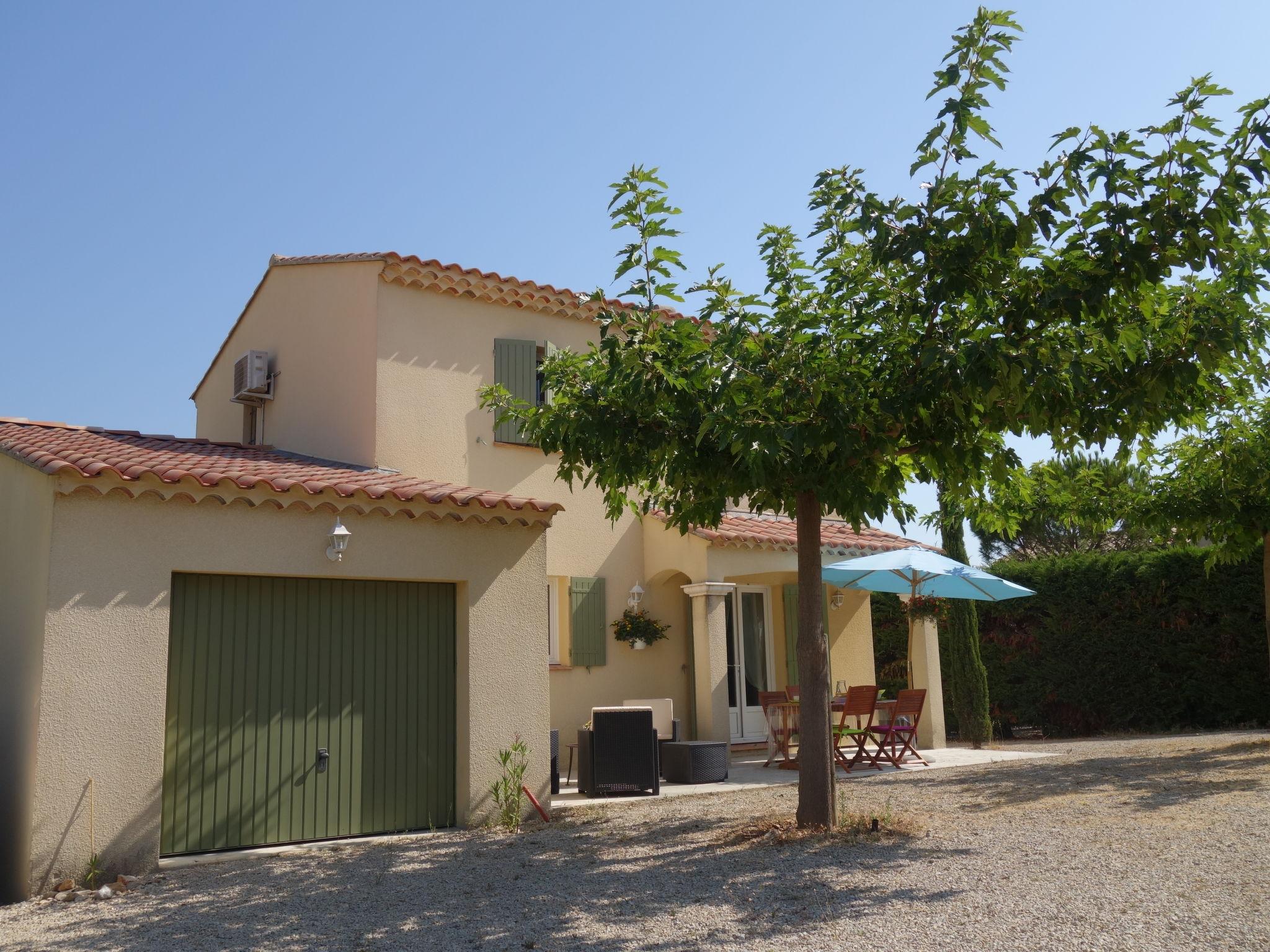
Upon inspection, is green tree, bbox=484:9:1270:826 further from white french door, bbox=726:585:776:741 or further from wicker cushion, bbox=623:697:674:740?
white french door, bbox=726:585:776:741

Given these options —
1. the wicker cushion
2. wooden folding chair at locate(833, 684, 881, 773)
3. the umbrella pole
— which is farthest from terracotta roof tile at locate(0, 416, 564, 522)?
the umbrella pole

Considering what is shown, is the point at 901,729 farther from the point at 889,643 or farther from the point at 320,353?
the point at 320,353

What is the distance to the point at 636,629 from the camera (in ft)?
43.6

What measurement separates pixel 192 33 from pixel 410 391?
423 cm

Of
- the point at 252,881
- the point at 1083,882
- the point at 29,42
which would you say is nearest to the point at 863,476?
the point at 1083,882

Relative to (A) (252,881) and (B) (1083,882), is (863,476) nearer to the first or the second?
(B) (1083,882)

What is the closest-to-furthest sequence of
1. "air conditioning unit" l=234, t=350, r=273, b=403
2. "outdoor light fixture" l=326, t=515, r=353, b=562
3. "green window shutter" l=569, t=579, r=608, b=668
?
"outdoor light fixture" l=326, t=515, r=353, b=562, "green window shutter" l=569, t=579, r=608, b=668, "air conditioning unit" l=234, t=350, r=273, b=403

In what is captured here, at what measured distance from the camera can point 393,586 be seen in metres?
9.02

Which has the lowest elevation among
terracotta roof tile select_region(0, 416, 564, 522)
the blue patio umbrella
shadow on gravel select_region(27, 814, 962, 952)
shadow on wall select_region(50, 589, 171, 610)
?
shadow on gravel select_region(27, 814, 962, 952)

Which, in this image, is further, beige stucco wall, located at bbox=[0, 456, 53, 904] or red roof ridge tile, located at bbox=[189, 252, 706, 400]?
red roof ridge tile, located at bbox=[189, 252, 706, 400]

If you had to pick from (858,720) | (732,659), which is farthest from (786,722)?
(732,659)

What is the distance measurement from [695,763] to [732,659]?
3.61m

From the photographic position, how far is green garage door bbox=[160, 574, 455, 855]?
7.88 metres

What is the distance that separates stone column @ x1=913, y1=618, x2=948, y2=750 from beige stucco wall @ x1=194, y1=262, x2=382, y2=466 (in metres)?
7.77
